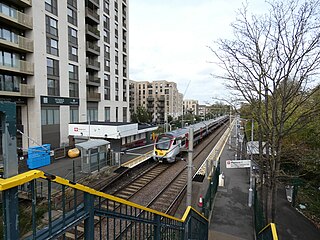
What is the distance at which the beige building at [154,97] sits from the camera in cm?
7806

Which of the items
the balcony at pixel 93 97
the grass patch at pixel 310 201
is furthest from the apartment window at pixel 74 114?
the grass patch at pixel 310 201

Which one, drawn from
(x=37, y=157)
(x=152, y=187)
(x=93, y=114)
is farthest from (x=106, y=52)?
(x=152, y=187)

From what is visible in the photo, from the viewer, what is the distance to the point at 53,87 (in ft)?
81.2

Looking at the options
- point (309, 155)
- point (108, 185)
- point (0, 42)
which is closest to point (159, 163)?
point (108, 185)

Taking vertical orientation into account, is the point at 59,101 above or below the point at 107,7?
below

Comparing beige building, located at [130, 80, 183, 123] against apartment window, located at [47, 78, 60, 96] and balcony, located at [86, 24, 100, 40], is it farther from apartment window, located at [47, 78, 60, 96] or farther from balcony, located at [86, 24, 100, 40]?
apartment window, located at [47, 78, 60, 96]

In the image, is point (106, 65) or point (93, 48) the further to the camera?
point (106, 65)

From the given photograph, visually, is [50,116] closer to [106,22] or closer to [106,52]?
[106,52]

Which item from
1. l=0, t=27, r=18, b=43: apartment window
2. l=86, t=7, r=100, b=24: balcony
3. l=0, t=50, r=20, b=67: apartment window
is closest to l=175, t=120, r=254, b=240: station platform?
l=0, t=50, r=20, b=67: apartment window

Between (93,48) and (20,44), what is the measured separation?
11.8m

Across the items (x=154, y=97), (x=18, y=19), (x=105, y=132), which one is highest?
(x=18, y=19)

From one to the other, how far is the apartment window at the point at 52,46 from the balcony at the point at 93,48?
557cm

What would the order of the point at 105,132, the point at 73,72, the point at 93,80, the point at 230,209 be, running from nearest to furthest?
the point at 230,209, the point at 105,132, the point at 73,72, the point at 93,80

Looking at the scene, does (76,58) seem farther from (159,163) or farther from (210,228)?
(210,228)
